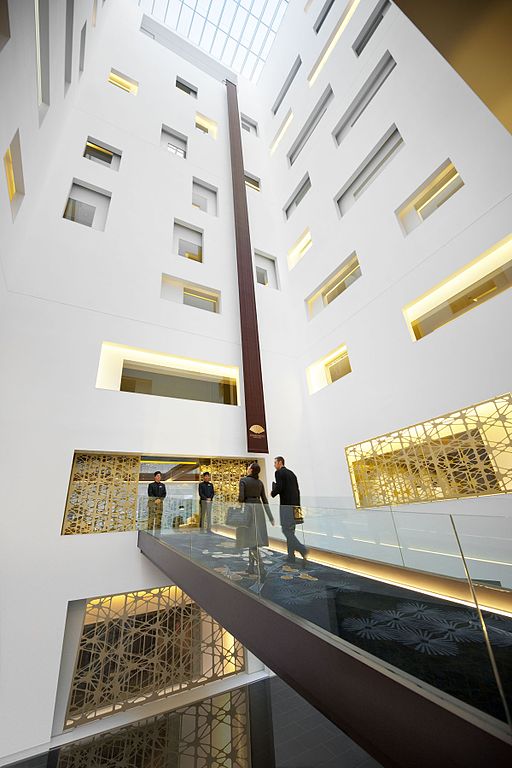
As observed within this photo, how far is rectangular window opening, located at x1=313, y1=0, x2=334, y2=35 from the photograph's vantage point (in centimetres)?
1263

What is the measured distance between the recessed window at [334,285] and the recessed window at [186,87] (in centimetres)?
1092

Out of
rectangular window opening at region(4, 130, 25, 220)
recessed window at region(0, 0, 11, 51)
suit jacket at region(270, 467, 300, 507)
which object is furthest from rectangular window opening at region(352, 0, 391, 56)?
suit jacket at region(270, 467, 300, 507)

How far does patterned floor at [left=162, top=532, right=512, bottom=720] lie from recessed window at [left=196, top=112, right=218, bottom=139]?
54.5 feet

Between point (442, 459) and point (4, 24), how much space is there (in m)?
8.72

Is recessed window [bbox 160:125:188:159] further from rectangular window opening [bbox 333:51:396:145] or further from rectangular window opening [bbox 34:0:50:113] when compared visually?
rectangular window opening [bbox 34:0:50:113]

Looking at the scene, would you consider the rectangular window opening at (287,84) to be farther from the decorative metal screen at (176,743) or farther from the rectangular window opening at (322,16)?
the decorative metal screen at (176,743)

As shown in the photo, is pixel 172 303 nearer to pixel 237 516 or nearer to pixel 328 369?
pixel 328 369

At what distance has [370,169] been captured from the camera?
31.2ft

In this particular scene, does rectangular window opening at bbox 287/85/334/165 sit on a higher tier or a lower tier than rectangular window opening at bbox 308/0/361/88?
lower

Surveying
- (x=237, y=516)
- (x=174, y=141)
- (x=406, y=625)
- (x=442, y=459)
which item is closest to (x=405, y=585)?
(x=406, y=625)

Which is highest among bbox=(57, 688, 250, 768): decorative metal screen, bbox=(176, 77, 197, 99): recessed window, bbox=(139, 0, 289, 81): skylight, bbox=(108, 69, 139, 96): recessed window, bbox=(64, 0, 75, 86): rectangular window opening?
bbox=(139, 0, 289, 81): skylight

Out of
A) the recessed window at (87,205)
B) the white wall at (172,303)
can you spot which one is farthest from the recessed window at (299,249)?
the recessed window at (87,205)

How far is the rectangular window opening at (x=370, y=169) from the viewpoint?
891 cm

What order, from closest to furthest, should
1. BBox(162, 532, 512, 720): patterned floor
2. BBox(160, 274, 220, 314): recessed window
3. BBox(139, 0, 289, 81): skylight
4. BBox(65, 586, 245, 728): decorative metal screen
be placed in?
BBox(162, 532, 512, 720): patterned floor
BBox(65, 586, 245, 728): decorative metal screen
BBox(160, 274, 220, 314): recessed window
BBox(139, 0, 289, 81): skylight
